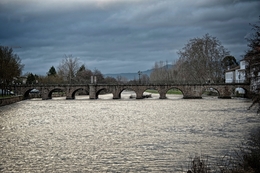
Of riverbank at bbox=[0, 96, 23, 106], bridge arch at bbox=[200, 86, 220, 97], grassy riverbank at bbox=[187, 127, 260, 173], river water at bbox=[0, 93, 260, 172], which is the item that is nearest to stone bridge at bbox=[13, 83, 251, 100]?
bridge arch at bbox=[200, 86, 220, 97]

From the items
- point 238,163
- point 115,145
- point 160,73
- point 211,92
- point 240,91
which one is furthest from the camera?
point 160,73

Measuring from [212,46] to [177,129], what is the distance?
6083 centimetres

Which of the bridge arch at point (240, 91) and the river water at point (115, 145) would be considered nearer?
the river water at point (115, 145)

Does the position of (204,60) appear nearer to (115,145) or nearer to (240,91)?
(240,91)

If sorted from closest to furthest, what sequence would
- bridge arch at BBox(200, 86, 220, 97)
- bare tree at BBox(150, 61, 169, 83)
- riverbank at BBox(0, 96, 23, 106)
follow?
riverbank at BBox(0, 96, 23, 106) → bridge arch at BBox(200, 86, 220, 97) → bare tree at BBox(150, 61, 169, 83)

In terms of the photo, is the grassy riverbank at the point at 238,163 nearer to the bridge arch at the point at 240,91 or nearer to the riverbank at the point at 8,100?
the riverbank at the point at 8,100

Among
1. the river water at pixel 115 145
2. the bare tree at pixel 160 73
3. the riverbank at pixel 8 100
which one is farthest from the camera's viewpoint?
the bare tree at pixel 160 73

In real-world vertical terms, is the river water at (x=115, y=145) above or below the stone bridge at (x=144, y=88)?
below

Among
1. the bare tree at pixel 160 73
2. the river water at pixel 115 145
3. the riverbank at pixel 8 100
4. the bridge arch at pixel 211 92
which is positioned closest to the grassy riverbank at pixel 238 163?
the river water at pixel 115 145

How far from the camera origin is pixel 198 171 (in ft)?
31.8

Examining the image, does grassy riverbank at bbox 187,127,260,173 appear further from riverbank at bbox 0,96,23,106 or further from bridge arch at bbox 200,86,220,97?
bridge arch at bbox 200,86,220,97

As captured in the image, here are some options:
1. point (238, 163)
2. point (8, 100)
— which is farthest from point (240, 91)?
point (238, 163)

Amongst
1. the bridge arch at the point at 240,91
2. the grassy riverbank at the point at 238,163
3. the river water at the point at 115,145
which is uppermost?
the bridge arch at the point at 240,91

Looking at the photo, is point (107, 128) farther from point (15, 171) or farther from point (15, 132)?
point (15, 171)
